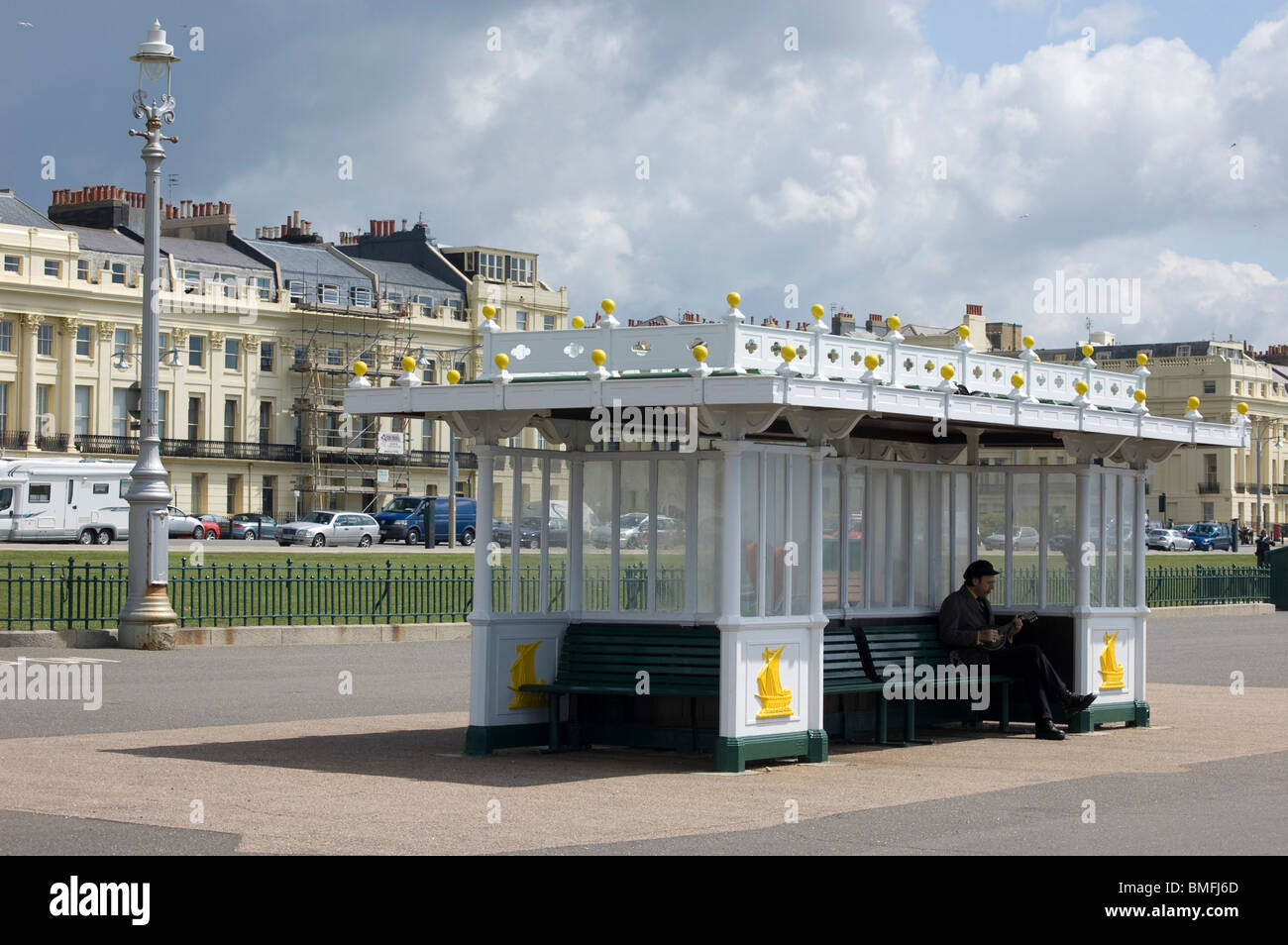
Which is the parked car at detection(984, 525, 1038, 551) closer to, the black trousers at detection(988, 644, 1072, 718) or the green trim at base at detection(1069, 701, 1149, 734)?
the black trousers at detection(988, 644, 1072, 718)

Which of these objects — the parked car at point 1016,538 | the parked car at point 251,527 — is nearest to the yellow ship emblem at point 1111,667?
the parked car at point 1016,538

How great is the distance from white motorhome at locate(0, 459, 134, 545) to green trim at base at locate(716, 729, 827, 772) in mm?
47512

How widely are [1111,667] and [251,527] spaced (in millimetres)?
59101

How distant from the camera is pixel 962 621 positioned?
16391mm

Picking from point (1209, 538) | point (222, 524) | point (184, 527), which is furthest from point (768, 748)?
point (1209, 538)

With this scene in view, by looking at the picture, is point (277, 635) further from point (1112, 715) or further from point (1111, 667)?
point (1112, 715)

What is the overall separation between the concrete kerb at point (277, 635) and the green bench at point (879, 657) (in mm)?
12837

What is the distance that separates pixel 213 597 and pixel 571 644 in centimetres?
1367

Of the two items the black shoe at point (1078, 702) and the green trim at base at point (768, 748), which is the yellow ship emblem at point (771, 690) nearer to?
the green trim at base at point (768, 748)

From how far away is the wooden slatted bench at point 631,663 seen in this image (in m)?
14.0

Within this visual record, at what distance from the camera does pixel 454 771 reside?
13406 millimetres

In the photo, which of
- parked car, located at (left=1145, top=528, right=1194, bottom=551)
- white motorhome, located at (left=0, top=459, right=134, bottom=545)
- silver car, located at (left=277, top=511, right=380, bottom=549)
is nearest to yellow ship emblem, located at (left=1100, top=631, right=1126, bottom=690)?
white motorhome, located at (left=0, top=459, right=134, bottom=545)
